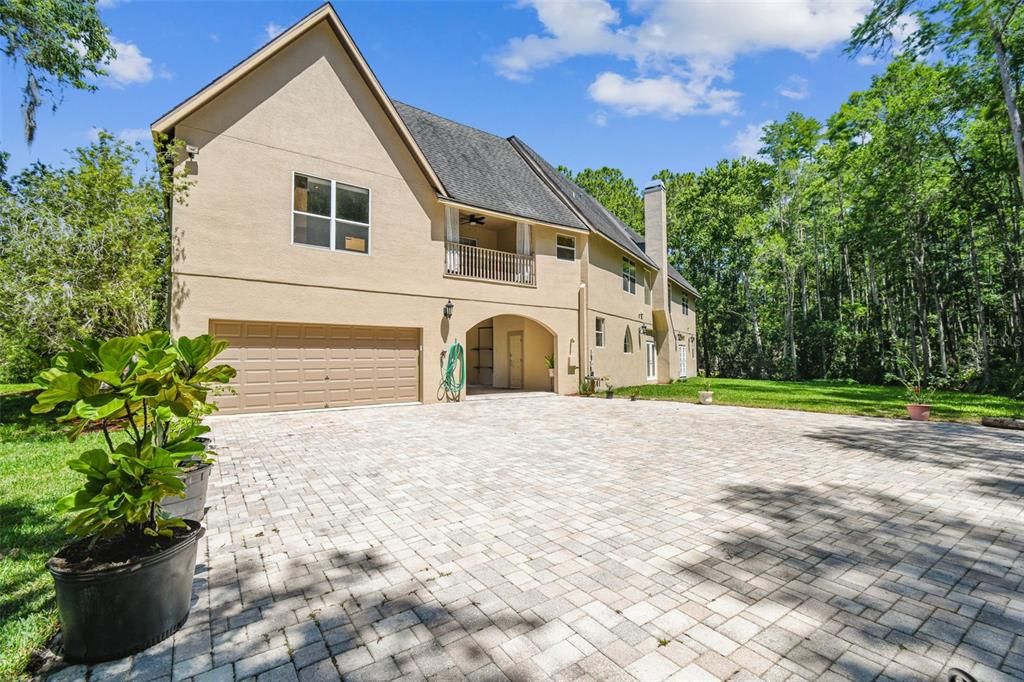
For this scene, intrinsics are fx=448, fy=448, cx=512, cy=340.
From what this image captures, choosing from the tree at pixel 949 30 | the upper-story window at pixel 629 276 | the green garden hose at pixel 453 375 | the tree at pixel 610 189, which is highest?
the tree at pixel 610 189

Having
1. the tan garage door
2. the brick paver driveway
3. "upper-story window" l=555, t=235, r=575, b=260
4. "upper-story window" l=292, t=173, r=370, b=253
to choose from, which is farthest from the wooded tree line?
"upper-story window" l=292, t=173, r=370, b=253

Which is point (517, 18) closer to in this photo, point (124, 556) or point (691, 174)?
point (124, 556)

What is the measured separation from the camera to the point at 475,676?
2.32m

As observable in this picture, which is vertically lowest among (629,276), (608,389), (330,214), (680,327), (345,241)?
(608,389)

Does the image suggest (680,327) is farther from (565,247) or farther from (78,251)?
(78,251)

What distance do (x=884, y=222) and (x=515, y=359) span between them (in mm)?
20474

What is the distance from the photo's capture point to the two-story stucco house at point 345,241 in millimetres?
10734

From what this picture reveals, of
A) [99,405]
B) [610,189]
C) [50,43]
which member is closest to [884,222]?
[610,189]

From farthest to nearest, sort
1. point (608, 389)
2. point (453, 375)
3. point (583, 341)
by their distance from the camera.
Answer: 1. point (583, 341)
2. point (608, 389)
3. point (453, 375)

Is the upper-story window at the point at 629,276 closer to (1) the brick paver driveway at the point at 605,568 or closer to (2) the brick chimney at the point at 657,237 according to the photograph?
(2) the brick chimney at the point at 657,237

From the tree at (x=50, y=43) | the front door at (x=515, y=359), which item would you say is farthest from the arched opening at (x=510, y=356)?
the tree at (x=50, y=43)

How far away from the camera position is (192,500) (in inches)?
169

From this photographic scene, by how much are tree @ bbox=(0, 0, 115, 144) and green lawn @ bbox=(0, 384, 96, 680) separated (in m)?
8.06

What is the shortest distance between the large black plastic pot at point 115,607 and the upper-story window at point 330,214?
1063 centimetres
